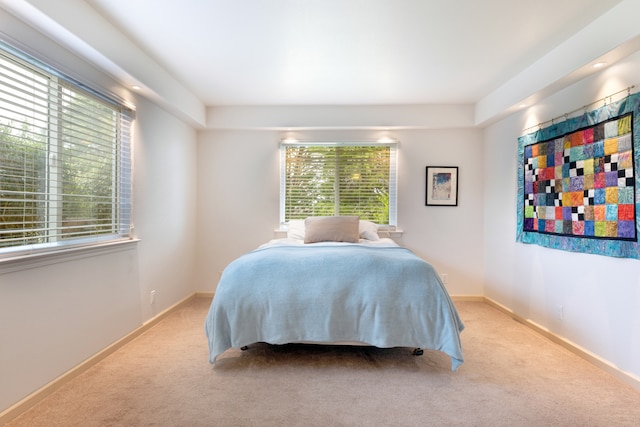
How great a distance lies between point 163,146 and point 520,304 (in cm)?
402

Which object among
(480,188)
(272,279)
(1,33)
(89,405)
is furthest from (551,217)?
(1,33)

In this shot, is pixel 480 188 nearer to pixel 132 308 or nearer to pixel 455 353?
pixel 455 353

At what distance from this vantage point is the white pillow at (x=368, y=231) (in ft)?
11.9

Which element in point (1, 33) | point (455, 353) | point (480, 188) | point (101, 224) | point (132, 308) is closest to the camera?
point (1, 33)

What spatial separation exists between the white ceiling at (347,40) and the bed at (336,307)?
167cm

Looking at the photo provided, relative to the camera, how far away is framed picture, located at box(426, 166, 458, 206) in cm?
397

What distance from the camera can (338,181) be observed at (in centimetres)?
411

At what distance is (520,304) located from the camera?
318 centimetres

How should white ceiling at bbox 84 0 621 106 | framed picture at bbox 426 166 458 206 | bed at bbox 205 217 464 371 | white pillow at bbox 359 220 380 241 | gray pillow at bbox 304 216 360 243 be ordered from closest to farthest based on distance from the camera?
white ceiling at bbox 84 0 621 106 → bed at bbox 205 217 464 371 → gray pillow at bbox 304 216 360 243 → white pillow at bbox 359 220 380 241 → framed picture at bbox 426 166 458 206

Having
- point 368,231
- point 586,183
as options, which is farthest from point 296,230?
point 586,183

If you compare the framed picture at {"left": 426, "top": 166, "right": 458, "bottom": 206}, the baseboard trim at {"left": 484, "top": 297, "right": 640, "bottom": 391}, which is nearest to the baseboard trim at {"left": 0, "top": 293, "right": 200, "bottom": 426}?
the framed picture at {"left": 426, "top": 166, "right": 458, "bottom": 206}

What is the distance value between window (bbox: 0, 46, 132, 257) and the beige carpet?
96cm

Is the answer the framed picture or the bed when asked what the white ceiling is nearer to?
the framed picture

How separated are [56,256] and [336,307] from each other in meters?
1.81
